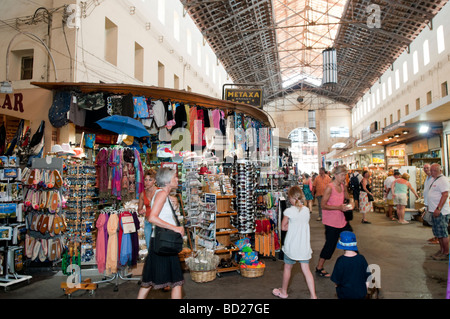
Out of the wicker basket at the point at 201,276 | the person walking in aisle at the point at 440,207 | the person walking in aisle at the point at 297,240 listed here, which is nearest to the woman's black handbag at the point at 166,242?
the person walking in aisle at the point at 297,240

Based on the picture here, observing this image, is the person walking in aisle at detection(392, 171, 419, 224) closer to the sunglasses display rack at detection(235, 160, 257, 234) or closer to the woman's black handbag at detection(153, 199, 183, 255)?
the sunglasses display rack at detection(235, 160, 257, 234)

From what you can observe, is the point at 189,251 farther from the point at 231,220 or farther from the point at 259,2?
the point at 259,2

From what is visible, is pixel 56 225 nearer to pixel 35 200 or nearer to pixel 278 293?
pixel 35 200

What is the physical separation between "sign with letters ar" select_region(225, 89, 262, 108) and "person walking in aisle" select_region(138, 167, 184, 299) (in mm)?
6213

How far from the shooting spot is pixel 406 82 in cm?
1825

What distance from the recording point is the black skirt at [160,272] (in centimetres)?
298

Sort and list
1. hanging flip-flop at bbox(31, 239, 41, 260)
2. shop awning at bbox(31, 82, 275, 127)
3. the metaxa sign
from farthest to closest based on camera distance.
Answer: the metaxa sign, shop awning at bbox(31, 82, 275, 127), hanging flip-flop at bbox(31, 239, 41, 260)

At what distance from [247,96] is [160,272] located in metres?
6.78

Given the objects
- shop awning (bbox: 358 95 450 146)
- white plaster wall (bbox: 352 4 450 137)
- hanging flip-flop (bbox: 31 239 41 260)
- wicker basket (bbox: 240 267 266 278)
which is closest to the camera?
wicker basket (bbox: 240 267 266 278)

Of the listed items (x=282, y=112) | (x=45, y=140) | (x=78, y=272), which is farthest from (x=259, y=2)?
(x=282, y=112)

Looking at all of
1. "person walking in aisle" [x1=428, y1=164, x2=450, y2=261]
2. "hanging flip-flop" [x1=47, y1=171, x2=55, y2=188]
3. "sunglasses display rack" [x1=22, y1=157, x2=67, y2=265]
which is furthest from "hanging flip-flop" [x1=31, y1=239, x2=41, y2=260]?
"person walking in aisle" [x1=428, y1=164, x2=450, y2=261]

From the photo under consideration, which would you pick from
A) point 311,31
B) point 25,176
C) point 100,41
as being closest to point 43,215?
point 25,176

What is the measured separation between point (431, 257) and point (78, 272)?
19.0 feet

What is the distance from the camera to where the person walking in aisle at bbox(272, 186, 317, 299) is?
3.53m
